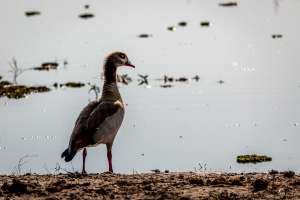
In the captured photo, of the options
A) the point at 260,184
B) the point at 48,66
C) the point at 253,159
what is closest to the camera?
the point at 260,184

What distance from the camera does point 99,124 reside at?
28.7 feet

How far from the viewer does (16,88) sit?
618 inches

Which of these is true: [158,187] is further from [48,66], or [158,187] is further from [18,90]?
[48,66]

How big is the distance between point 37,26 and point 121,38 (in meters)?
8.02

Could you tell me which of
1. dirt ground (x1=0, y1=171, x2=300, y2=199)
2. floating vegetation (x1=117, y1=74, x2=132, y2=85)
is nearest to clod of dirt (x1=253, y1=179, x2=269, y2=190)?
dirt ground (x1=0, y1=171, x2=300, y2=199)

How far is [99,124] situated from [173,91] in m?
6.34

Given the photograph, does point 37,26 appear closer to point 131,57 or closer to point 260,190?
point 131,57

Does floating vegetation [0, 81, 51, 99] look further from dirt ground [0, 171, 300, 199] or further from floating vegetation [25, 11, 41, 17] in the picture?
floating vegetation [25, 11, 41, 17]

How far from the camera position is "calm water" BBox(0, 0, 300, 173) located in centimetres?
980

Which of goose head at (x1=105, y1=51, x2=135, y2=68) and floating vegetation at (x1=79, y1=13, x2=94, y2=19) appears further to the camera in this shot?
floating vegetation at (x1=79, y1=13, x2=94, y2=19)

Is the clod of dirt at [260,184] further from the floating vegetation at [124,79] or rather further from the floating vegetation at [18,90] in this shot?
the floating vegetation at [18,90]

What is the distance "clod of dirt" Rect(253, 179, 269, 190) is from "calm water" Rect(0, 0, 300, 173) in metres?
2.00

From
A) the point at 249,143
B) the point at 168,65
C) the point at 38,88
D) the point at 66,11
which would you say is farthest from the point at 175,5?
the point at 249,143

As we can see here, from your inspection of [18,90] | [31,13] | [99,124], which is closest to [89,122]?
[99,124]
